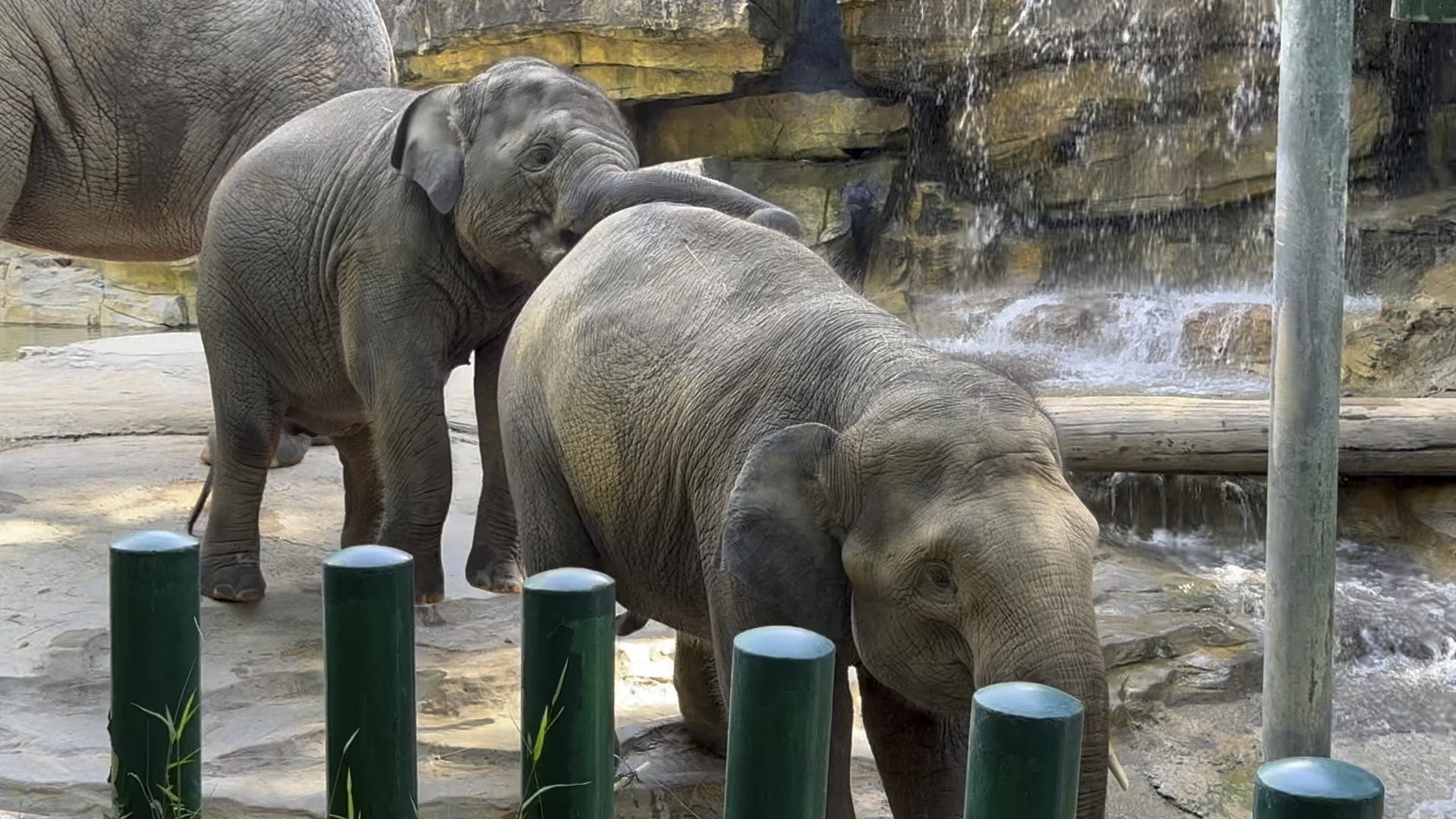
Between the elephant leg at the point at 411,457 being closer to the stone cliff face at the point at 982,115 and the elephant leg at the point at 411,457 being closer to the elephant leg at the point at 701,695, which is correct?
the elephant leg at the point at 701,695

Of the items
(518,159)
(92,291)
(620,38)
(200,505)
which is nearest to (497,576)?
(200,505)

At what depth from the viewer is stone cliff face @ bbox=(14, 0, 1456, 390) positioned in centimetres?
1220

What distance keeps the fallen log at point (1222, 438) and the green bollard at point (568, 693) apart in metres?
5.12

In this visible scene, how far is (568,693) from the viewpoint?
2.37 m

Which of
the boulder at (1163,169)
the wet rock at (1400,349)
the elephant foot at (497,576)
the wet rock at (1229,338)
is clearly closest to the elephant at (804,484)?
the elephant foot at (497,576)

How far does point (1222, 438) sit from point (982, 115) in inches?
232

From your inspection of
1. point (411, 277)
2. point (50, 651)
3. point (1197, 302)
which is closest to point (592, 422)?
point (411, 277)

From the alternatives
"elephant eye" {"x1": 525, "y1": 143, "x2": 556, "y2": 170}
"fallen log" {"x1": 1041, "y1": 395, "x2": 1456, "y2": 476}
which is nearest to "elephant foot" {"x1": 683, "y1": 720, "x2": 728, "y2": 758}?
"elephant eye" {"x1": 525, "y1": 143, "x2": 556, "y2": 170}

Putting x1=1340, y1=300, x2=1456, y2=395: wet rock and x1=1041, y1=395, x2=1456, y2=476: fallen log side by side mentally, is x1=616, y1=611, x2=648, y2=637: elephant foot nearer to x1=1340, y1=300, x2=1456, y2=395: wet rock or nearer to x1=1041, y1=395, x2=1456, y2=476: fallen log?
x1=1041, y1=395, x2=1456, y2=476: fallen log

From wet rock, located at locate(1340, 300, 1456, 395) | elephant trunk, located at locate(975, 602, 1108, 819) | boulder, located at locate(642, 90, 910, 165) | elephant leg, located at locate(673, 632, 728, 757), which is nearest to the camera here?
elephant trunk, located at locate(975, 602, 1108, 819)

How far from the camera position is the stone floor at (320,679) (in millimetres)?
4207

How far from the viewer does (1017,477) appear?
2869 millimetres

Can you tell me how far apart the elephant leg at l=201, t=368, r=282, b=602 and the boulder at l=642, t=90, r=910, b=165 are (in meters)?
7.55

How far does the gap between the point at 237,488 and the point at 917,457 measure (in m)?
3.19
